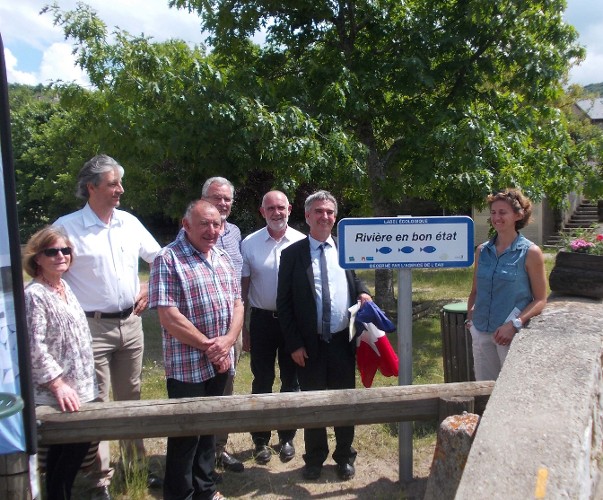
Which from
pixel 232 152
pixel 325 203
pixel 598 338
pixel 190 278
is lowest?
pixel 598 338

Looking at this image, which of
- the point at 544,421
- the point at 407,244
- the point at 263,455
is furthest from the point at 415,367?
the point at 544,421

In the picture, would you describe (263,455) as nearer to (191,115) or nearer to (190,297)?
(190,297)

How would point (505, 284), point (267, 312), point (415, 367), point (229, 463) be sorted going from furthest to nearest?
point (415, 367), point (267, 312), point (229, 463), point (505, 284)

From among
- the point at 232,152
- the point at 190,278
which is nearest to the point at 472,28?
the point at 232,152

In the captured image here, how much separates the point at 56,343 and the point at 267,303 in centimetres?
167

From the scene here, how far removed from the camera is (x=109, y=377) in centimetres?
412

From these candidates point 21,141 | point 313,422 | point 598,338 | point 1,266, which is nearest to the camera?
point 1,266

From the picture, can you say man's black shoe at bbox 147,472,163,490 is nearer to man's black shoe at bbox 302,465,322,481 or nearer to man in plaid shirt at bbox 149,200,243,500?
man in plaid shirt at bbox 149,200,243,500

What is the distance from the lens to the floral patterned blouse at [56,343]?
10.5 ft

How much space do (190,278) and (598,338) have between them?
2.35 m

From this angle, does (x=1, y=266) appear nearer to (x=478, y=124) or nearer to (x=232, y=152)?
(x=232, y=152)

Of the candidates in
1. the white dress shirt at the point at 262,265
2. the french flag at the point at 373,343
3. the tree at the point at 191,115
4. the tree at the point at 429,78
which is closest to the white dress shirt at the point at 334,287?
the french flag at the point at 373,343

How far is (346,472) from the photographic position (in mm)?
4285

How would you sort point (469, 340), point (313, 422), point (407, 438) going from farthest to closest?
point (469, 340) < point (407, 438) < point (313, 422)
